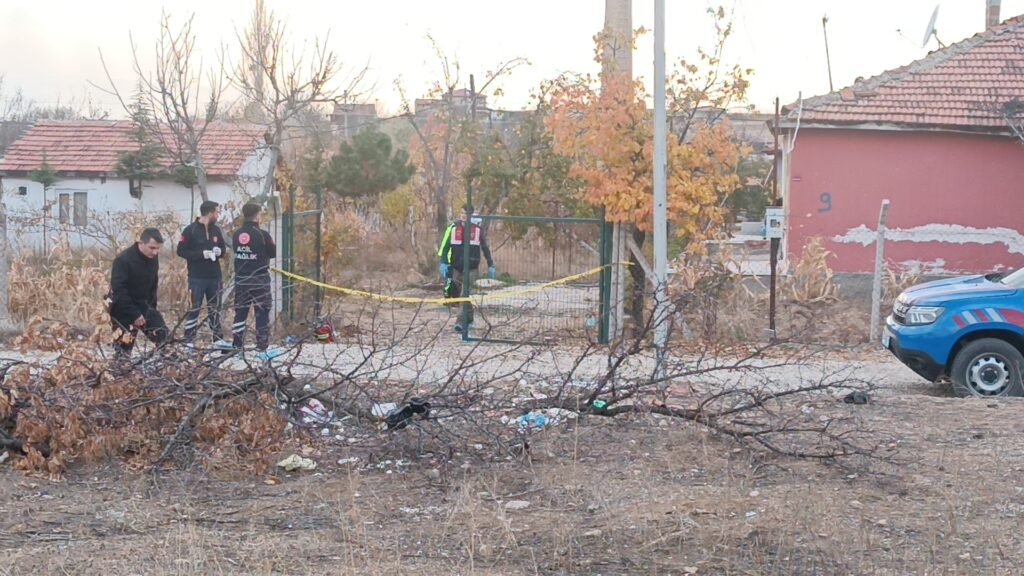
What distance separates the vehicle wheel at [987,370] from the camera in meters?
10.4

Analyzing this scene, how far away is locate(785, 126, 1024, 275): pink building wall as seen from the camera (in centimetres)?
1823

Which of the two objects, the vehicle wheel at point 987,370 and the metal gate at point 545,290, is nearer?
the vehicle wheel at point 987,370

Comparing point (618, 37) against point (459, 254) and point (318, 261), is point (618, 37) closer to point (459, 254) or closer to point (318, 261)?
point (459, 254)

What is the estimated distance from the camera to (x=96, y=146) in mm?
32281

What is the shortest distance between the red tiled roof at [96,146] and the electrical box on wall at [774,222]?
19398 mm

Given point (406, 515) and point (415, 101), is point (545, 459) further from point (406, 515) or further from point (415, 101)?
point (415, 101)

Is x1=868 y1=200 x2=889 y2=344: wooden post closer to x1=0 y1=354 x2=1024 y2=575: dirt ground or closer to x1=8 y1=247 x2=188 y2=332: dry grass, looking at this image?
x1=0 y1=354 x2=1024 y2=575: dirt ground

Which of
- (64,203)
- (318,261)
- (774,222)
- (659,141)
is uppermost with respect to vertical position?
(659,141)

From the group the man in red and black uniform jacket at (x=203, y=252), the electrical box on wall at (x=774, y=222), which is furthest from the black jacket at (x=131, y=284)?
the electrical box on wall at (x=774, y=222)

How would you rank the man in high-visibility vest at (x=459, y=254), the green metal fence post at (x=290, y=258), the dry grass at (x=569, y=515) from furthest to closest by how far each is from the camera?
the man in high-visibility vest at (x=459, y=254) < the green metal fence post at (x=290, y=258) < the dry grass at (x=569, y=515)

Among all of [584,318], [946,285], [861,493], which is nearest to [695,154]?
[584,318]

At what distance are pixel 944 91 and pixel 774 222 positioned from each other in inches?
307

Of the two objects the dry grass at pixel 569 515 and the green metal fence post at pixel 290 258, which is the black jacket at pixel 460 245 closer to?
the green metal fence post at pixel 290 258

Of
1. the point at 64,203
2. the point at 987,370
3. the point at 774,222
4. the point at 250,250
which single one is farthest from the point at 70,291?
the point at 64,203
